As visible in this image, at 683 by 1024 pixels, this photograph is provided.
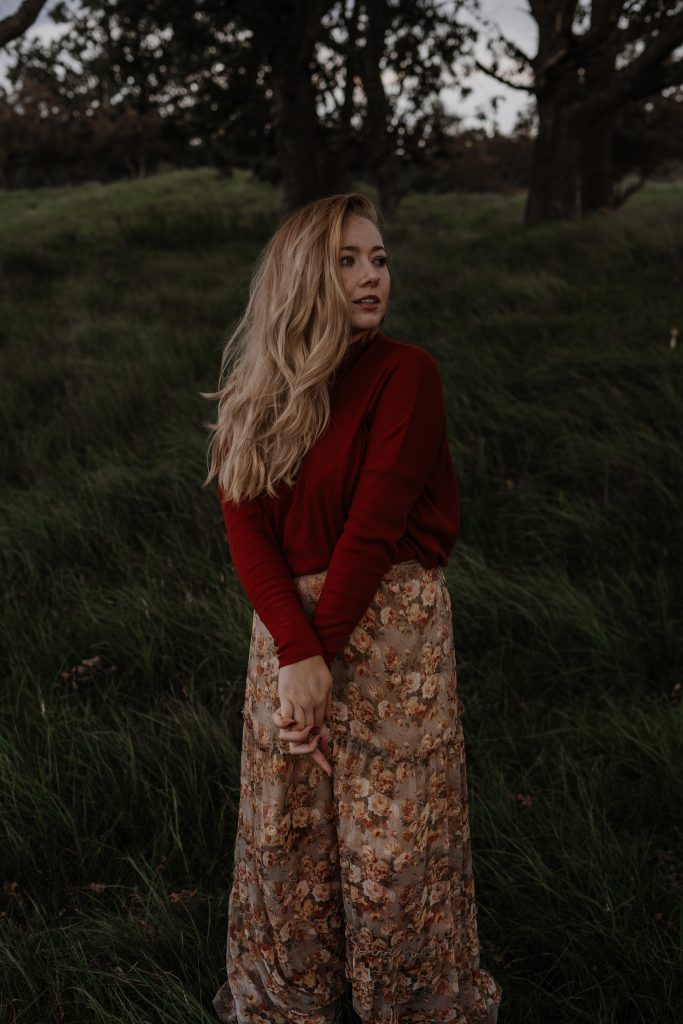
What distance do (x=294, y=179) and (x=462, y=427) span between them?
19.1ft

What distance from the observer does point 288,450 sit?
158 centimetres

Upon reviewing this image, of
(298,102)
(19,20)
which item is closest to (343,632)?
(19,20)

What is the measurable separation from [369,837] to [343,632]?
489mm

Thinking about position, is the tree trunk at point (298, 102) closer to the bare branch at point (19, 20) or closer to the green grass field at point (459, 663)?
the green grass field at point (459, 663)

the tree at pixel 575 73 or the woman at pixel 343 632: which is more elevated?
the tree at pixel 575 73

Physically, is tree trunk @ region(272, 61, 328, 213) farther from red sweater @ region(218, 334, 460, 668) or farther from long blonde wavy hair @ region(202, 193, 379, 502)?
red sweater @ region(218, 334, 460, 668)

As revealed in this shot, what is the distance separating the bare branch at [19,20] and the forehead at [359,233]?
3.37 meters

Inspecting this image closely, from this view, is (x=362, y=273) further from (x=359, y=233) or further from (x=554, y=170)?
(x=554, y=170)

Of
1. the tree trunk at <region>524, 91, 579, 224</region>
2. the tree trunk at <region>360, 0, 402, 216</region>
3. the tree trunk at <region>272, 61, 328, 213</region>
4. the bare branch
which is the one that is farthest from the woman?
the tree trunk at <region>524, 91, 579, 224</region>

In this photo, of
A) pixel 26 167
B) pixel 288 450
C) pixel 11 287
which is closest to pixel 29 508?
pixel 288 450

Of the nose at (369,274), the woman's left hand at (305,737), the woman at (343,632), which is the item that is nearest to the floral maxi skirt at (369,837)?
the woman at (343,632)

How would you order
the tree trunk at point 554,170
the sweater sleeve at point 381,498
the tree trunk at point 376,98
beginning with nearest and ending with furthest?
the sweater sleeve at point 381,498
the tree trunk at point 376,98
the tree trunk at point 554,170

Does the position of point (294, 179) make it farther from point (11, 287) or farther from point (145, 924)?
point (145, 924)

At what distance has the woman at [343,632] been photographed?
151 cm
